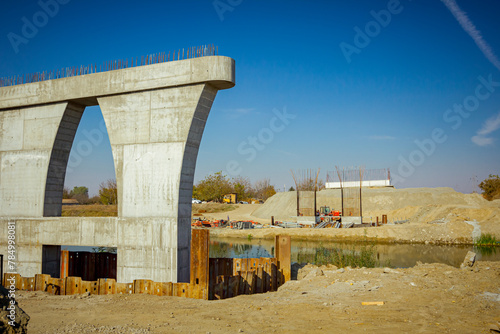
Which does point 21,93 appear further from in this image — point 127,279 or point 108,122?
point 127,279

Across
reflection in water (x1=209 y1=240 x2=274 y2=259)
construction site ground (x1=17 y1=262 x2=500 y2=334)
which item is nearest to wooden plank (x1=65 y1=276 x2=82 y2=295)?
construction site ground (x1=17 y1=262 x2=500 y2=334)

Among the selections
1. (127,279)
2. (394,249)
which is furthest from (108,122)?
(394,249)

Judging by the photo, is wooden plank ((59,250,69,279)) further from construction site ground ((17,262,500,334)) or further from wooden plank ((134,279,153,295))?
wooden plank ((134,279,153,295))

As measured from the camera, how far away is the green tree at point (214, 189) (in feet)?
258

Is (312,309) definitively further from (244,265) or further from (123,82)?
(123,82)

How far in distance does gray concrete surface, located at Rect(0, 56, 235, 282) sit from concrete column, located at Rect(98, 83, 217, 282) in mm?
28

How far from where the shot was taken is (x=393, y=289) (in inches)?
368

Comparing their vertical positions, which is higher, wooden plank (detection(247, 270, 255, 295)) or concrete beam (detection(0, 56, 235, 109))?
concrete beam (detection(0, 56, 235, 109))

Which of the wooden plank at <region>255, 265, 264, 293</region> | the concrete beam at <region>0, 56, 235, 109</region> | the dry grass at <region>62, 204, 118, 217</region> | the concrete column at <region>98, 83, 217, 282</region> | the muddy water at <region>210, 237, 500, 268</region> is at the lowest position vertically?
the muddy water at <region>210, 237, 500, 268</region>

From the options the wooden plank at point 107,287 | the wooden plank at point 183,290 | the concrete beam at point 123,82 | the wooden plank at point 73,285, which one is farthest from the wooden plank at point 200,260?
the concrete beam at point 123,82

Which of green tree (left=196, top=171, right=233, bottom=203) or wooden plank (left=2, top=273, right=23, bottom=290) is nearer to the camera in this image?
wooden plank (left=2, top=273, right=23, bottom=290)

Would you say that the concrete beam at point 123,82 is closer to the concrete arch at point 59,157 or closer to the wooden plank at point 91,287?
the concrete arch at point 59,157

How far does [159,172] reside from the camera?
11016 mm

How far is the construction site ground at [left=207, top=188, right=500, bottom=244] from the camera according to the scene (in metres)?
31.7
